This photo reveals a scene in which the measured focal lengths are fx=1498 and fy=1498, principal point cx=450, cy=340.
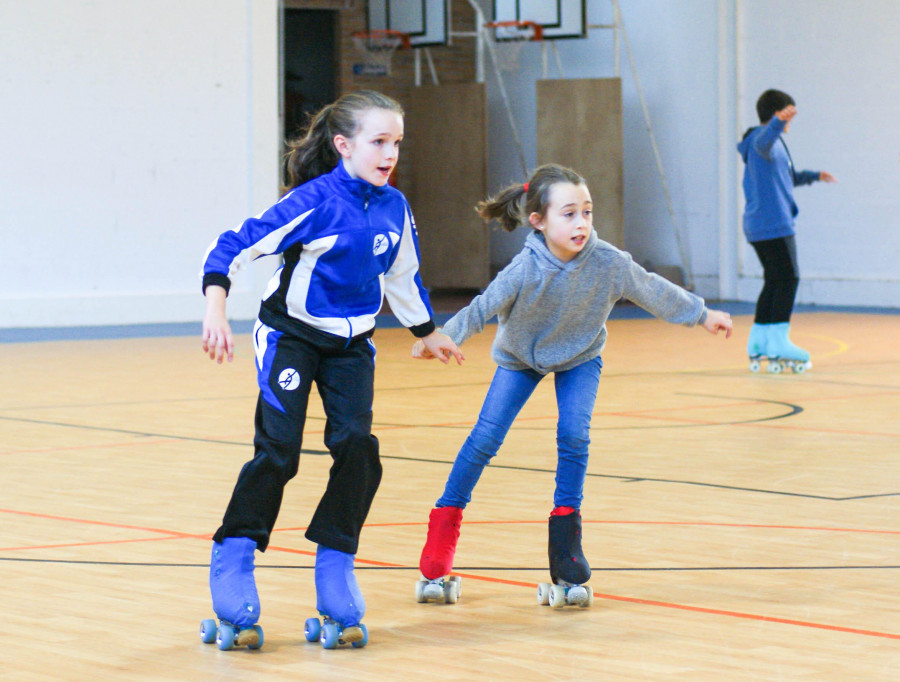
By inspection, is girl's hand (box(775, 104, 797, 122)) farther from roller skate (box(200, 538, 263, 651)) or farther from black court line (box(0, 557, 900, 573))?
roller skate (box(200, 538, 263, 651))

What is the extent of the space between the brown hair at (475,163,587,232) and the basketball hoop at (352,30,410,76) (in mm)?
12183

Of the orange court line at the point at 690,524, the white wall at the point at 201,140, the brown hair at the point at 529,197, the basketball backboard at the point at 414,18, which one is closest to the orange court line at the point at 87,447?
the orange court line at the point at 690,524

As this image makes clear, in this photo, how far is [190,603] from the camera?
10.6 ft

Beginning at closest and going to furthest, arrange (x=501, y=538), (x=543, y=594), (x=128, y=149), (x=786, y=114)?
(x=543, y=594), (x=501, y=538), (x=786, y=114), (x=128, y=149)

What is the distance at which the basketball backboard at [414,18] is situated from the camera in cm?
1510

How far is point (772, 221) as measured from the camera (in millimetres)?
8086

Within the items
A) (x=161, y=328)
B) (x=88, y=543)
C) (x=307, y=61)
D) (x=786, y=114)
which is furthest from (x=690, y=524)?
(x=307, y=61)

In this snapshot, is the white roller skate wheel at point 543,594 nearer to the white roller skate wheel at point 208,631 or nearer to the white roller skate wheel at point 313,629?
the white roller skate wheel at point 313,629

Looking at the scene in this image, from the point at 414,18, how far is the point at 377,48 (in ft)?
2.63

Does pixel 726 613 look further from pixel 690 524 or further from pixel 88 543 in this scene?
pixel 88 543

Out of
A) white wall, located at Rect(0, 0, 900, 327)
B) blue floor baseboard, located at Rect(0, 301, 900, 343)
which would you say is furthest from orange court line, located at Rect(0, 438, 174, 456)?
white wall, located at Rect(0, 0, 900, 327)

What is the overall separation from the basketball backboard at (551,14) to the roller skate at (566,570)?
1206cm

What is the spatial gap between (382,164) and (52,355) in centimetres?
735

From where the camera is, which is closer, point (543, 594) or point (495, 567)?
point (543, 594)
